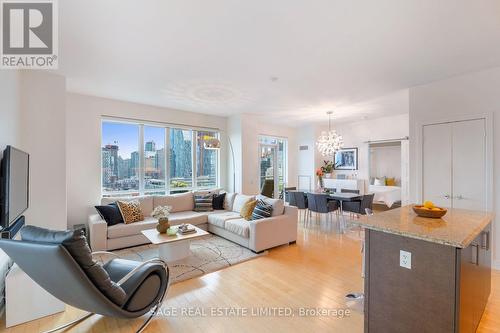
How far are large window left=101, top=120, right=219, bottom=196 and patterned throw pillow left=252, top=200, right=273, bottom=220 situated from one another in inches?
80.8

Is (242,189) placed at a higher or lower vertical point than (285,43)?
lower

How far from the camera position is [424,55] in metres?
2.90

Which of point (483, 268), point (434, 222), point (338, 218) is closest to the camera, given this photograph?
point (434, 222)

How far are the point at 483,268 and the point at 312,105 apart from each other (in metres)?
4.01

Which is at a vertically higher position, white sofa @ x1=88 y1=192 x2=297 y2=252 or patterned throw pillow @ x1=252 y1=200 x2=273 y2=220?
patterned throw pillow @ x1=252 y1=200 x2=273 y2=220

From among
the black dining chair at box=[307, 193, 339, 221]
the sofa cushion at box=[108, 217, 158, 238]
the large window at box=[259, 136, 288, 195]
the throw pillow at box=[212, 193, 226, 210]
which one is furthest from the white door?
the sofa cushion at box=[108, 217, 158, 238]

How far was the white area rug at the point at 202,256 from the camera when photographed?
315cm

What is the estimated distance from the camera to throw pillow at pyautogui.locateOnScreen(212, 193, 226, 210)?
540cm

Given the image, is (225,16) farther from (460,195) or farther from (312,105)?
(460,195)

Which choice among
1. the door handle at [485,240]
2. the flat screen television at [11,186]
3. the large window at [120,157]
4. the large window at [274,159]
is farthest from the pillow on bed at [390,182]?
the flat screen television at [11,186]

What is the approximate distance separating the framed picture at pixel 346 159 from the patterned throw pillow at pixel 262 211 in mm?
4748

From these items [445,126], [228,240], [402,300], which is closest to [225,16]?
[402,300]

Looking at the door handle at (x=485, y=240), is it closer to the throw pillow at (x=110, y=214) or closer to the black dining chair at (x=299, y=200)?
the black dining chair at (x=299, y=200)

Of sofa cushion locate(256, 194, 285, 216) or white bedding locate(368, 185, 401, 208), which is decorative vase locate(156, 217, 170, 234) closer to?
sofa cushion locate(256, 194, 285, 216)
